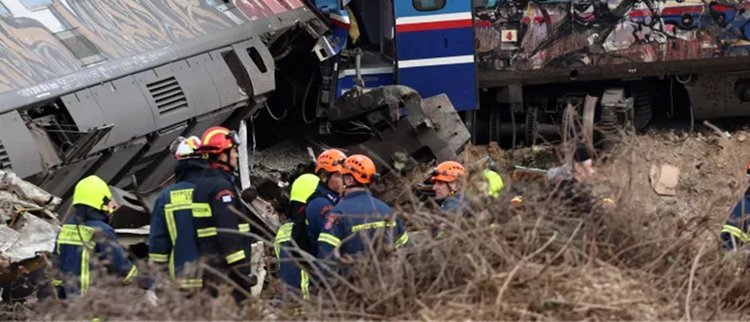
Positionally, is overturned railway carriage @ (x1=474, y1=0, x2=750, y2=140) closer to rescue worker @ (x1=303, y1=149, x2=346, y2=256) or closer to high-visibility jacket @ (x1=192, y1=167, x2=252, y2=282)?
rescue worker @ (x1=303, y1=149, x2=346, y2=256)

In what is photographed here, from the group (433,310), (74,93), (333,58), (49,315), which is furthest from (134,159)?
(433,310)

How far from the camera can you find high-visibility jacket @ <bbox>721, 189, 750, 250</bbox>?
7.23 metres

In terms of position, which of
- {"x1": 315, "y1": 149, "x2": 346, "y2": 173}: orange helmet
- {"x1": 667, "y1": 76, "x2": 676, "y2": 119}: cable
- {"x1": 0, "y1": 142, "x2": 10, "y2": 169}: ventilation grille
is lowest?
{"x1": 667, "y1": 76, "x2": 676, "y2": 119}: cable

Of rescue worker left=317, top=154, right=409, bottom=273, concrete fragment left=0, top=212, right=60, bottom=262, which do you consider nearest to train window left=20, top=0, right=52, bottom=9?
concrete fragment left=0, top=212, right=60, bottom=262

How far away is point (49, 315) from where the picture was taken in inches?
240

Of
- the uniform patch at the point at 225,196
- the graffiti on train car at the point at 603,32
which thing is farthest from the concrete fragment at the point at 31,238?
the graffiti on train car at the point at 603,32

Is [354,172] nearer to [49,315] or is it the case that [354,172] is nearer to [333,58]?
[49,315]

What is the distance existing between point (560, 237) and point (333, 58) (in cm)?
782

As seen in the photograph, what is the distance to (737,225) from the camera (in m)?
7.37

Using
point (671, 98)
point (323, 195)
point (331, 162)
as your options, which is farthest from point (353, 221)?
point (671, 98)

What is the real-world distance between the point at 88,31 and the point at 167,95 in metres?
0.77

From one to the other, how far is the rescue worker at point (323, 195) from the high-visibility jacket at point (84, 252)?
3.20 feet

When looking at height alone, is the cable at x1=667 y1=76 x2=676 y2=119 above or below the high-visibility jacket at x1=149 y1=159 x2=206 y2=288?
below

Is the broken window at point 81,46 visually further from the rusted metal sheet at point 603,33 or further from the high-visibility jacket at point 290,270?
the rusted metal sheet at point 603,33
